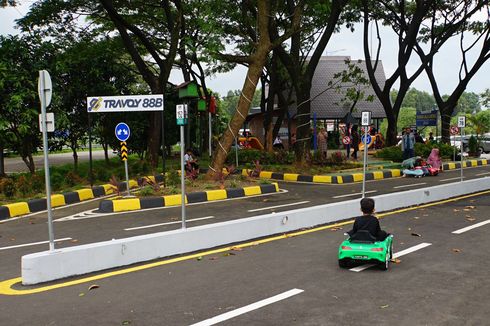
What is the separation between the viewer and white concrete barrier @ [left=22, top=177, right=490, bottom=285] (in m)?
5.77

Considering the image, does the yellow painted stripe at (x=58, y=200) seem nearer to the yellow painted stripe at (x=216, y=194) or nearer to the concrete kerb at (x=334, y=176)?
the yellow painted stripe at (x=216, y=194)

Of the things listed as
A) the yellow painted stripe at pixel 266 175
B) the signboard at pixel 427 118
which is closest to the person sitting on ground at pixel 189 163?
the yellow painted stripe at pixel 266 175

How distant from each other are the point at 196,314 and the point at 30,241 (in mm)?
4761

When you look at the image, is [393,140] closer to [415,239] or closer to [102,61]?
[102,61]

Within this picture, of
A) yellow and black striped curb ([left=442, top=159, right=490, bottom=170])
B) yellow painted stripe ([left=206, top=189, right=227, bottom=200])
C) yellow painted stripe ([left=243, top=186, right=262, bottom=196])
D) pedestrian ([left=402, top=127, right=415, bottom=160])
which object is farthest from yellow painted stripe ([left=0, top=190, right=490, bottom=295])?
yellow and black striped curb ([left=442, top=159, right=490, bottom=170])

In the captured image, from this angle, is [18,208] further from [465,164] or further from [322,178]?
[465,164]

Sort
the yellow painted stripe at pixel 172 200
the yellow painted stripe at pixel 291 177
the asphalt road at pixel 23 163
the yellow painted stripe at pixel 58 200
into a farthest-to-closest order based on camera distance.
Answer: the asphalt road at pixel 23 163, the yellow painted stripe at pixel 291 177, the yellow painted stripe at pixel 58 200, the yellow painted stripe at pixel 172 200

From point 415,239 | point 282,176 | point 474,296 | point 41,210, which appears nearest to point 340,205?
point 415,239

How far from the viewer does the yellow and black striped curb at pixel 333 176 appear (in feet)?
56.4

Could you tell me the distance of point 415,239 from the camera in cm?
779

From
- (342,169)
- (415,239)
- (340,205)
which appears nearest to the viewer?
(415,239)

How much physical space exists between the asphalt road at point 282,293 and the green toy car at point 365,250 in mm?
144

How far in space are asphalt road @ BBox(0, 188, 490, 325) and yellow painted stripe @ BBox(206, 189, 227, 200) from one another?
578 cm

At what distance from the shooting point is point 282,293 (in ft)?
16.8
